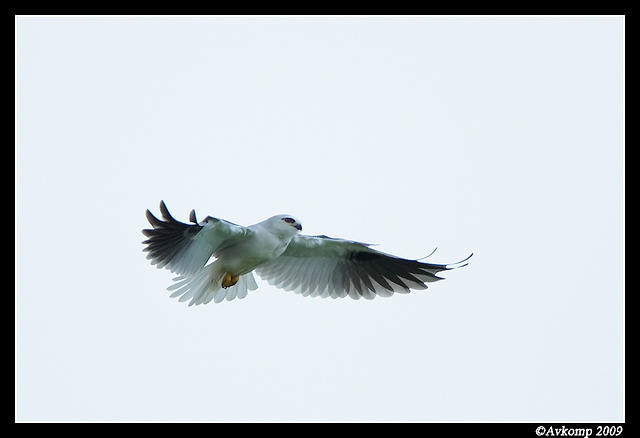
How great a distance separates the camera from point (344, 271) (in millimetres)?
12055

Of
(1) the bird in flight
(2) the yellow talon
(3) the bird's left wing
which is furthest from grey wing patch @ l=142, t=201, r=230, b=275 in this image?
(3) the bird's left wing

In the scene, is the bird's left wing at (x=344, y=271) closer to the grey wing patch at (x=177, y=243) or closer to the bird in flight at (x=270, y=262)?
the bird in flight at (x=270, y=262)

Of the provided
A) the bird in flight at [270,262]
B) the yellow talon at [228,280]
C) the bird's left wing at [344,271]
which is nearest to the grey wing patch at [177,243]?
the bird in flight at [270,262]

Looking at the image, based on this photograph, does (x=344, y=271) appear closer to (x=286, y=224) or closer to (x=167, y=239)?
(x=286, y=224)

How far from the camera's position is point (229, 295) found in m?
11.7

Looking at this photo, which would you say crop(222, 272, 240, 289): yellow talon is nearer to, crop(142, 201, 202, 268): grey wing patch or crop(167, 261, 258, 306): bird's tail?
crop(167, 261, 258, 306): bird's tail

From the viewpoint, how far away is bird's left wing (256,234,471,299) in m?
11.8

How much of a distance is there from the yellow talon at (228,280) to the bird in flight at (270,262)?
0.01 m

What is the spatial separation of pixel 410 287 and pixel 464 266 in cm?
117

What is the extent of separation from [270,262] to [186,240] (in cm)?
191

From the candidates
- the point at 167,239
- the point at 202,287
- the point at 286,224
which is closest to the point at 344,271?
the point at 286,224

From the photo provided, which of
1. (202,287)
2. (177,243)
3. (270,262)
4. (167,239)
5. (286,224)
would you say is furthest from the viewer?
(270,262)

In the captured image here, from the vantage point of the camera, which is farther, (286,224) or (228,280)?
(228,280)
